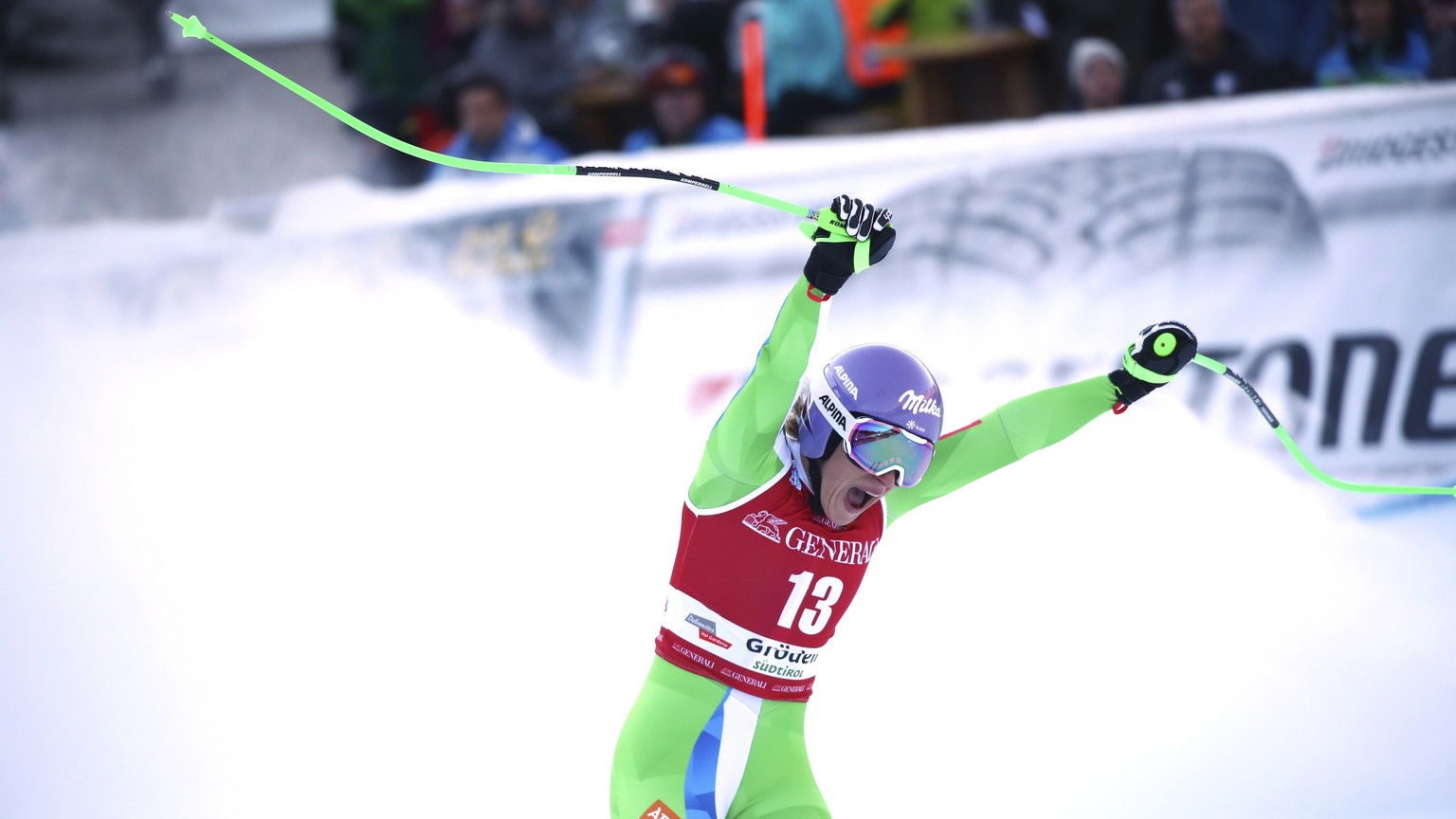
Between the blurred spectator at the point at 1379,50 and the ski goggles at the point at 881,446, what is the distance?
4222mm

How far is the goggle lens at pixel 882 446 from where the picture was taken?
144 inches

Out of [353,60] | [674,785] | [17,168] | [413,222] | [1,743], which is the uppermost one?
[353,60]

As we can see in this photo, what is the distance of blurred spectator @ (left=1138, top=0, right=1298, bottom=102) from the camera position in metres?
6.82

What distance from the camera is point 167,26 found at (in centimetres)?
934

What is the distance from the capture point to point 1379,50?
22.3 feet

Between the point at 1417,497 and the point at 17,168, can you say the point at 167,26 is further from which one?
the point at 1417,497

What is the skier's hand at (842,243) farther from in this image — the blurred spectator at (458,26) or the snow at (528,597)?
the blurred spectator at (458,26)

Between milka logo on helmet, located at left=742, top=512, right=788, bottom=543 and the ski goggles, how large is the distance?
0.97 ft

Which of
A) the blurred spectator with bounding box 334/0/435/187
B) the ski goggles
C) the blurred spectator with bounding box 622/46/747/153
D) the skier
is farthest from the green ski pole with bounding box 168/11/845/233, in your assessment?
the blurred spectator with bounding box 334/0/435/187

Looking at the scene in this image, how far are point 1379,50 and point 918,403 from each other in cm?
430

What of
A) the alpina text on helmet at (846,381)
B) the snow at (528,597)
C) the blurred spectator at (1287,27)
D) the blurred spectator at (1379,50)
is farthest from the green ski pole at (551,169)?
the blurred spectator at (1287,27)

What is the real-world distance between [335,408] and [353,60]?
10.3ft

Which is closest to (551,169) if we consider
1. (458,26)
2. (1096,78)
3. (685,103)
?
(685,103)

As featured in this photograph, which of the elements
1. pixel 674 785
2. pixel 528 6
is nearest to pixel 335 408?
pixel 528 6
